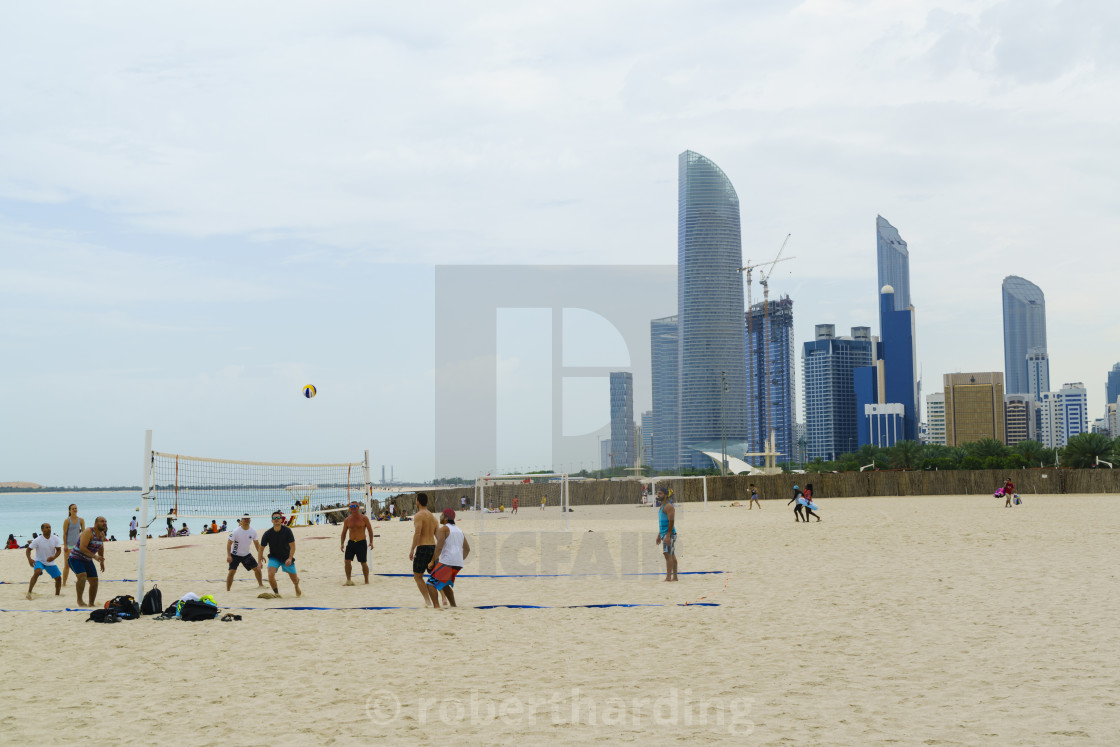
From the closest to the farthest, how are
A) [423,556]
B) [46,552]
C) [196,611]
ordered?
[196,611]
[423,556]
[46,552]

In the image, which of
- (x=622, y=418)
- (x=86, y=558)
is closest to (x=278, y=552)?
(x=86, y=558)

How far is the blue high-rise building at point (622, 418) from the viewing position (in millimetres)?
16141

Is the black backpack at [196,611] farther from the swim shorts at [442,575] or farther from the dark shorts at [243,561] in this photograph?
the swim shorts at [442,575]

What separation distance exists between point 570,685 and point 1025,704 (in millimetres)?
3126

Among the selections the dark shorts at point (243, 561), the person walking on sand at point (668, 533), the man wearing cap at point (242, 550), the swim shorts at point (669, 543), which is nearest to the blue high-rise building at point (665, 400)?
the person walking on sand at point (668, 533)

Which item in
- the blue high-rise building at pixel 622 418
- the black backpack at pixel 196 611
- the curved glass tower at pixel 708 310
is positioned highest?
the curved glass tower at pixel 708 310

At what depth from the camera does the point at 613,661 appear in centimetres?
714

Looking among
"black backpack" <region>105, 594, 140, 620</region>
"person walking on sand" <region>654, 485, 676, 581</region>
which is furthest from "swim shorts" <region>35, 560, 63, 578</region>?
"person walking on sand" <region>654, 485, 676, 581</region>

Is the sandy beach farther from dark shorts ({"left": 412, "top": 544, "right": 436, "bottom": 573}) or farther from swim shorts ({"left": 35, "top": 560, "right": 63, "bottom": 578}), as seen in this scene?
dark shorts ({"left": 412, "top": 544, "right": 436, "bottom": 573})

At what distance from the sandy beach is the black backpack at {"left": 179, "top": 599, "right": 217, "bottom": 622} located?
1.06 feet

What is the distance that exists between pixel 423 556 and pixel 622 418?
10897 mm

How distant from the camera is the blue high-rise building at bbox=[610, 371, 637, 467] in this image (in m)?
16.1

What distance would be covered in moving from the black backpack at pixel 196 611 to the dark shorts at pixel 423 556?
7.69 feet

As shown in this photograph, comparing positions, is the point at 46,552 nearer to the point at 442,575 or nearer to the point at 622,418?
the point at 442,575
